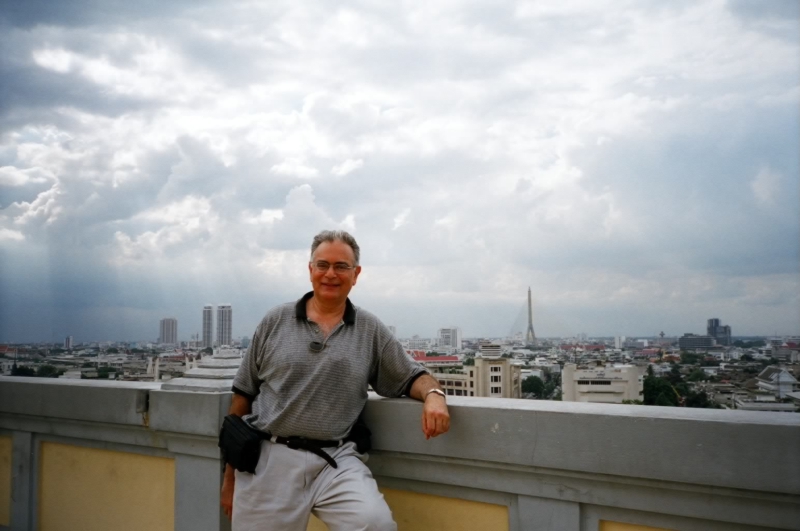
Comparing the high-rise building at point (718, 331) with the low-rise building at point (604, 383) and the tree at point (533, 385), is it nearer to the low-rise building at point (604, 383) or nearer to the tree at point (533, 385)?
the low-rise building at point (604, 383)

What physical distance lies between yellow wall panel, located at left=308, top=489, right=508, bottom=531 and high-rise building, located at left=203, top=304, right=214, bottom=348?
2152 mm

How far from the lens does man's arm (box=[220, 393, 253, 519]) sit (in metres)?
2.61

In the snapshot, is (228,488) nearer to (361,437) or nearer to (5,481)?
(361,437)

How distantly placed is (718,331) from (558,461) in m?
4.89

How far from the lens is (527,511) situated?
2258 mm

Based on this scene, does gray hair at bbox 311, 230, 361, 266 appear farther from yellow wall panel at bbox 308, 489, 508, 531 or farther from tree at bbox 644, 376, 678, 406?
tree at bbox 644, 376, 678, 406

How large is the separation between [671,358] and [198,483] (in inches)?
148

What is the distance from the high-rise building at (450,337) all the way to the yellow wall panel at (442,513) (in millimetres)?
4161

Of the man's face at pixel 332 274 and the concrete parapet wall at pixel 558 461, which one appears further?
the man's face at pixel 332 274

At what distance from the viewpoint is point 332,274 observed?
2543mm

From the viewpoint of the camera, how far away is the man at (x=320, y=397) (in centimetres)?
233

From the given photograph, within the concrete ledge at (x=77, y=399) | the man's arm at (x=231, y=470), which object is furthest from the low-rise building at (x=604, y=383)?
the concrete ledge at (x=77, y=399)

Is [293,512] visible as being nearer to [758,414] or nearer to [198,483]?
[198,483]

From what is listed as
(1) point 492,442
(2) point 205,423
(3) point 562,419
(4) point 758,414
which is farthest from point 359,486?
(4) point 758,414
